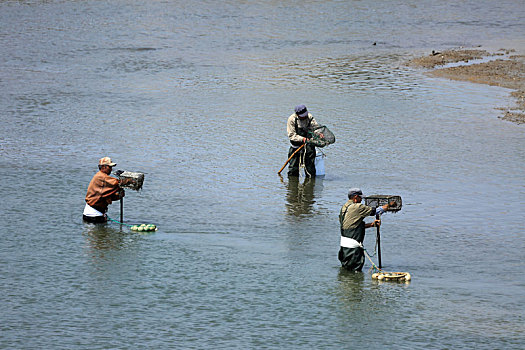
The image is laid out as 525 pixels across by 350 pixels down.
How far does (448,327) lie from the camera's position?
34.1 ft

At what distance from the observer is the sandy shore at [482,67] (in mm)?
29812

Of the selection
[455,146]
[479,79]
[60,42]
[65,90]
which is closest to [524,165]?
[455,146]

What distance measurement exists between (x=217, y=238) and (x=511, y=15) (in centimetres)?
4000

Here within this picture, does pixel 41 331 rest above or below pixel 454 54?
below

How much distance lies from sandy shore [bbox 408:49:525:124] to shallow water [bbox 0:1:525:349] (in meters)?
0.85

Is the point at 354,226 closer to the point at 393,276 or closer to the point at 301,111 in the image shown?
the point at 393,276

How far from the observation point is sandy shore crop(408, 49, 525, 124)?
29.8 m

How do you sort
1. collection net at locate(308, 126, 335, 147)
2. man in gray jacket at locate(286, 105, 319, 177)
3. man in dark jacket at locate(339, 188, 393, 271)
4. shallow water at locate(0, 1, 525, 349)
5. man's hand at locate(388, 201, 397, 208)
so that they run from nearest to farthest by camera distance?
shallow water at locate(0, 1, 525, 349), man's hand at locate(388, 201, 397, 208), man in dark jacket at locate(339, 188, 393, 271), collection net at locate(308, 126, 335, 147), man in gray jacket at locate(286, 105, 319, 177)

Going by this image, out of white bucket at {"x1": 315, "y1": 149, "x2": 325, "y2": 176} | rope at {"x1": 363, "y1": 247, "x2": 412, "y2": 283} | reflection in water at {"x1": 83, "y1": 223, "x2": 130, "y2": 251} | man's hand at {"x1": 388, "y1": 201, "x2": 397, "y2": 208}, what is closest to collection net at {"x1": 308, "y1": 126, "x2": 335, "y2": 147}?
white bucket at {"x1": 315, "y1": 149, "x2": 325, "y2": 176}

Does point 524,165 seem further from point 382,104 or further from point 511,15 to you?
point 511,15

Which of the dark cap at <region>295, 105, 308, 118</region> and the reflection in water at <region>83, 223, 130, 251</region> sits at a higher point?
the dark cap at <region>295, 105, 308, 118</region>

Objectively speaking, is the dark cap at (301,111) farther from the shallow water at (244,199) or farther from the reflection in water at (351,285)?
the reflection in water at (351,285)

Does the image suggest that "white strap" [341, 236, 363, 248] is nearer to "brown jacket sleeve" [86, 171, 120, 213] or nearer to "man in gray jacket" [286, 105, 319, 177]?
"brown jacket sleeve" [86, 171, 120, 213]

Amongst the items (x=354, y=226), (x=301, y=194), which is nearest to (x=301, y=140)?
(x=301, y=194)
